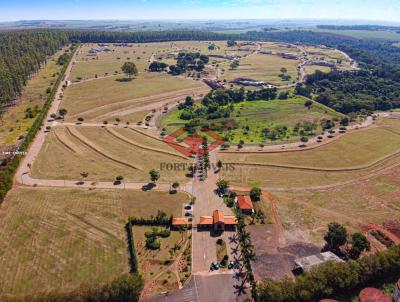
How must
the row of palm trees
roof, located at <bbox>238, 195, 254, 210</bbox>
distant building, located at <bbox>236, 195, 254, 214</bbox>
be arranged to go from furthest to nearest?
roof, located at <bbox>238, 195, 254, 210</bbox>, distant building, located at <bbox>236, 195, 254, 214</bbox>, the row of palm trees

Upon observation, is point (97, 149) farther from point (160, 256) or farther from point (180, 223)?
point (160, 256)

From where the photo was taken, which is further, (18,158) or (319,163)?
(319,163)

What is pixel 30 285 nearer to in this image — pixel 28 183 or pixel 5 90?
pixel 28 183

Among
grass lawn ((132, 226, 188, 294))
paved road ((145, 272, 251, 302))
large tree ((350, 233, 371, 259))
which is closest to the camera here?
paved road ((145, 272, 251, 302))

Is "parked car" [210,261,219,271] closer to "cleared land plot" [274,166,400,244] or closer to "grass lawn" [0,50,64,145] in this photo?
"cleared land plot" [274,166,400,244]

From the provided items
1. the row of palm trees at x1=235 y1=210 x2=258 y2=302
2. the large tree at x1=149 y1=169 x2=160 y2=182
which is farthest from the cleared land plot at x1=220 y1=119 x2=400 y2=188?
the row of palm trees at x1=235 y1=210 x2=258 y2=302

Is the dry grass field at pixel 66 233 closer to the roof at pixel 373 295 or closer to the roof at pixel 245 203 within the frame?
the roof at pixel 245 203

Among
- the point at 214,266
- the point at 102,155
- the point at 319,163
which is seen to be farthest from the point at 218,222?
the point at 102,155
